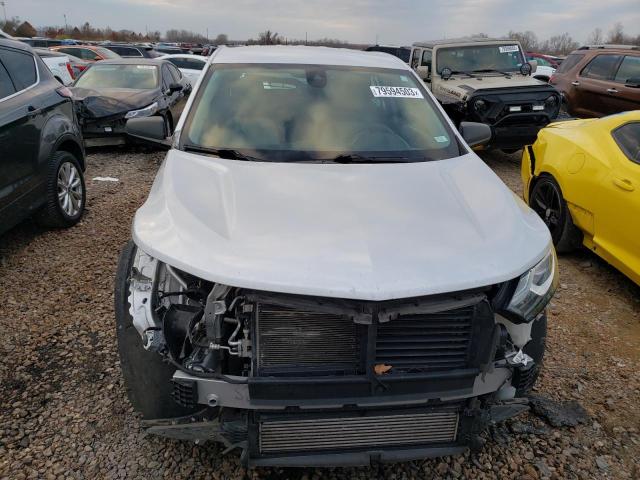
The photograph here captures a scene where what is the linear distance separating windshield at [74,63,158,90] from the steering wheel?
6.79m

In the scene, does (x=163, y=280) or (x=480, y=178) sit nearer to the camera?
(x=163, y=280)

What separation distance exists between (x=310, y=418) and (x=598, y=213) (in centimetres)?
331

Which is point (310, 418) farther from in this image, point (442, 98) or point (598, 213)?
point (442, 98)

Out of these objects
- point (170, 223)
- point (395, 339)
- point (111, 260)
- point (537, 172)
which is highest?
point (170, 223)

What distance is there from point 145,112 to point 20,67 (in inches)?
136

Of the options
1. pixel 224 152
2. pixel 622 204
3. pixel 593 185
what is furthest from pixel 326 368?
pixel 593 185

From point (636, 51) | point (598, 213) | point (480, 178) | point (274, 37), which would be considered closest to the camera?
point (480, 178)

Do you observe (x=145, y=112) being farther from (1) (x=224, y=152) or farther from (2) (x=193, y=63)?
(2) (x=193, y=63)

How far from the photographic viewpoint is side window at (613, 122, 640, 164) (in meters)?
4.06

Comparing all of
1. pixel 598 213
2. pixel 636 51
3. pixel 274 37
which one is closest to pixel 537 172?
pixel 598 213

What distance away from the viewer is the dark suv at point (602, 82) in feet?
29.2

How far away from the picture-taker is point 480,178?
2.78m

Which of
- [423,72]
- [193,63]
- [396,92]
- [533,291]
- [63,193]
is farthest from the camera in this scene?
[193,63]

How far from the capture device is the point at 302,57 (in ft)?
12.0
